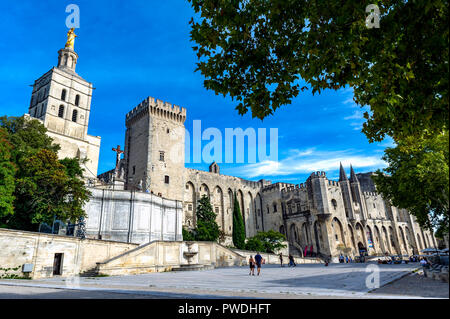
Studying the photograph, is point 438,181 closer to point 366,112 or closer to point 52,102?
point 366,112

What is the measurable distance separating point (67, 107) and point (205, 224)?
26.9m

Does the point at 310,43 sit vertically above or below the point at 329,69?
above

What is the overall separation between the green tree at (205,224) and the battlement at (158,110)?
12975 millimetres

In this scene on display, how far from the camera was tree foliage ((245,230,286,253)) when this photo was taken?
36.5 metres

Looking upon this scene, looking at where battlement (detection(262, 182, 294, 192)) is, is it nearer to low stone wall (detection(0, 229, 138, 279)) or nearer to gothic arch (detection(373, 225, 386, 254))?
gothic arch (detection(373, 225, 386, 254))

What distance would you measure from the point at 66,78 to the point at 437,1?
47.9 m

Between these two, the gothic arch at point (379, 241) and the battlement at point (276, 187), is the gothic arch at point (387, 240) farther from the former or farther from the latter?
the battlement at point (276, 187)

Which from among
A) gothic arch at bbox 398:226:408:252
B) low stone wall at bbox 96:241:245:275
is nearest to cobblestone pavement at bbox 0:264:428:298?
low stone wall at bbox 96:241:245:275

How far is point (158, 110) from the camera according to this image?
1547 inches

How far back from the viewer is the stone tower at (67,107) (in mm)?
37688
